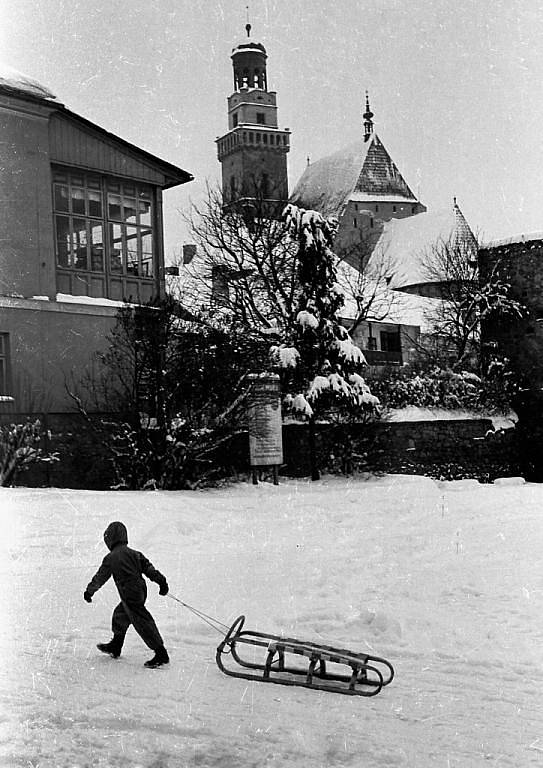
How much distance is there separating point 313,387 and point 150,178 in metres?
8.48

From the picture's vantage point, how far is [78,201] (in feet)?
79.2

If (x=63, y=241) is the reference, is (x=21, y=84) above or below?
above

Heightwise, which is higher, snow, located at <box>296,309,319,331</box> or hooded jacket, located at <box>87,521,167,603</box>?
snow, located at <box>296,309,319,331</box>

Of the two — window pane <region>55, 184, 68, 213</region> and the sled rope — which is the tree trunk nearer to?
window pane <region>55, 184, 68, 213</region>

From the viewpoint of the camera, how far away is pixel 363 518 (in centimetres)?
1559

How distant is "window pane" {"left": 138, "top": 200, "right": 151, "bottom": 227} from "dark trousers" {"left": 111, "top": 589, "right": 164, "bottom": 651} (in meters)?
19.6

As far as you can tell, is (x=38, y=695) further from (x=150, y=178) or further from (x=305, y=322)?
(x=150, y=178)

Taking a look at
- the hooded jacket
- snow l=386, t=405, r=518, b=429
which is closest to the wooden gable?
snow l=386, t=405, r=518, b=429

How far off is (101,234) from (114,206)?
98 centimetres

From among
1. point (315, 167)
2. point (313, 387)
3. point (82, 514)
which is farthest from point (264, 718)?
point (315, 167)

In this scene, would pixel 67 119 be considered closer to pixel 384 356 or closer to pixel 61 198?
pixel 61 198

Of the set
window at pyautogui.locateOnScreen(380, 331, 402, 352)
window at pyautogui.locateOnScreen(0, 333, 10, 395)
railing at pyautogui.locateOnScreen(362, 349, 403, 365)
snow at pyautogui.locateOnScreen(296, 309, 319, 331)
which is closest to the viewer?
window at pyautogui.locateOnScreen(0, 333, 10, 395)

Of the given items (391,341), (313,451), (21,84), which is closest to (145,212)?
(21,84)

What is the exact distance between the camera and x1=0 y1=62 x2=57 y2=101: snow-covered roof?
21.5 metres
